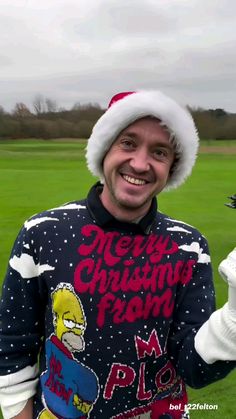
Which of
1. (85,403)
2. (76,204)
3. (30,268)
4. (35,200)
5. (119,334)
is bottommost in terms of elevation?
(35,200)

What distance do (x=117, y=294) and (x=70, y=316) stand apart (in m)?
0.12

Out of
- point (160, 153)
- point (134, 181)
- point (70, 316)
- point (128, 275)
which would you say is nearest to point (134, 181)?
point (134, 181)

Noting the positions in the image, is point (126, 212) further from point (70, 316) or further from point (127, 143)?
point (70, 316)

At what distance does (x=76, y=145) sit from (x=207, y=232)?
17.0m

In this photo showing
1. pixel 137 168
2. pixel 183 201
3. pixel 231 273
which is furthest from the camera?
pixel 183 201

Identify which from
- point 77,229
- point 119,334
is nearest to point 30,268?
point 77,229

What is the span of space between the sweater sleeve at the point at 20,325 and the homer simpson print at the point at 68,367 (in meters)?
0.06

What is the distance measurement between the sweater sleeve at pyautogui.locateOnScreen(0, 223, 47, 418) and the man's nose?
309 millimetres

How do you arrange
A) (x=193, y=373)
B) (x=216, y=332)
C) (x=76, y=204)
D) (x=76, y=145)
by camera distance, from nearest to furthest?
(x=216, y=332)
(x=193, y=373)
(x=76, y=204)
(x=76, y=145)

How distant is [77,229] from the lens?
129cm

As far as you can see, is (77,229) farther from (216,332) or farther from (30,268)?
(216,332)

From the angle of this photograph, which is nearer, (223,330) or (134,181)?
(223,330)

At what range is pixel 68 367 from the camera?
1260 millimetres

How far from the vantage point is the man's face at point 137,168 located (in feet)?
4.06
